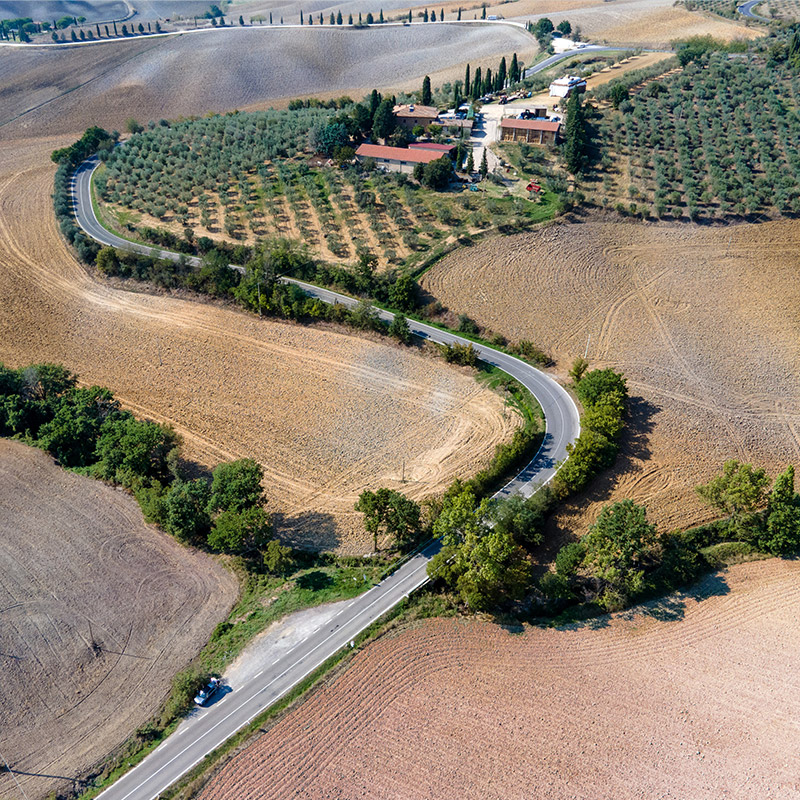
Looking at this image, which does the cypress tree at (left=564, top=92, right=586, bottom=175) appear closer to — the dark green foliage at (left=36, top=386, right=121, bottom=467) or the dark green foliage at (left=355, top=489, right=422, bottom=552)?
the dark green foliage at (left=355, top=489, right=422, bottom=552)

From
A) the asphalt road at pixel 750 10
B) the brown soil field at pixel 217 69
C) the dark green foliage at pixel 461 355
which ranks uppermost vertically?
the asphalt road at pixel 750 10

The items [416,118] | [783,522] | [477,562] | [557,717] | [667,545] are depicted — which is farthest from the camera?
[416,118]

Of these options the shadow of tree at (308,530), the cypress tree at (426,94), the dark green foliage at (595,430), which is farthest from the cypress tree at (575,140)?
the shadow of tree at (308,530)

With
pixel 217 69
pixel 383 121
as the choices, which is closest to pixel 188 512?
pixel 383 121

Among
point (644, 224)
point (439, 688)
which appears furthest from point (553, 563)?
point (644, 224)

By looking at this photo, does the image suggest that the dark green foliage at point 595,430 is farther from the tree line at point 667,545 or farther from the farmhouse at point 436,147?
the farmhouse at point 436,147

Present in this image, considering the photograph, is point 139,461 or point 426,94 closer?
point 139,461

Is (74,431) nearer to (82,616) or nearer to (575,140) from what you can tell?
(82,616)
